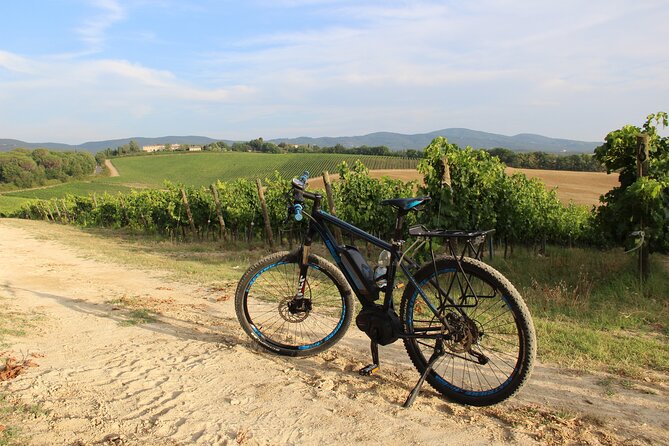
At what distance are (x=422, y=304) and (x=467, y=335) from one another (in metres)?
0.38

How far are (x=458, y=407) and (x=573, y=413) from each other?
0.67 meters

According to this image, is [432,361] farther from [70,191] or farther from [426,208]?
[70,191]

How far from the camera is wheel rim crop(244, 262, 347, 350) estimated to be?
144 inches

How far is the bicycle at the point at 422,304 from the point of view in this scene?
2797 millimetres

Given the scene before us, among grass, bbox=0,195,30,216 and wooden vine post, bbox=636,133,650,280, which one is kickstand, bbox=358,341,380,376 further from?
grass, bbox=0,195,30,216

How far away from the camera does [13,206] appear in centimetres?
4738

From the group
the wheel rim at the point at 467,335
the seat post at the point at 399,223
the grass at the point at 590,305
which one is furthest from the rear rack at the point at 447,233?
the grass at the point at 590,305

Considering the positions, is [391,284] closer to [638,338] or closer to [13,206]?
[638,338]

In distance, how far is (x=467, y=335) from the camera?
288 centimetres

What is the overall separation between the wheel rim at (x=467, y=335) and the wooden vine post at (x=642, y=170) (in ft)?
15.4

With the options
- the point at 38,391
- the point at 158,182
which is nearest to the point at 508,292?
the point at 38,391

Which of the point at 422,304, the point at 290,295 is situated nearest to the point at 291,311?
the point at 290,295

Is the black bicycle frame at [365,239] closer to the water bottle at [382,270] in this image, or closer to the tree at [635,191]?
the water bottle at [382,270]

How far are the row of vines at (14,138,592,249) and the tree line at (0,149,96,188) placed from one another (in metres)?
58.5
